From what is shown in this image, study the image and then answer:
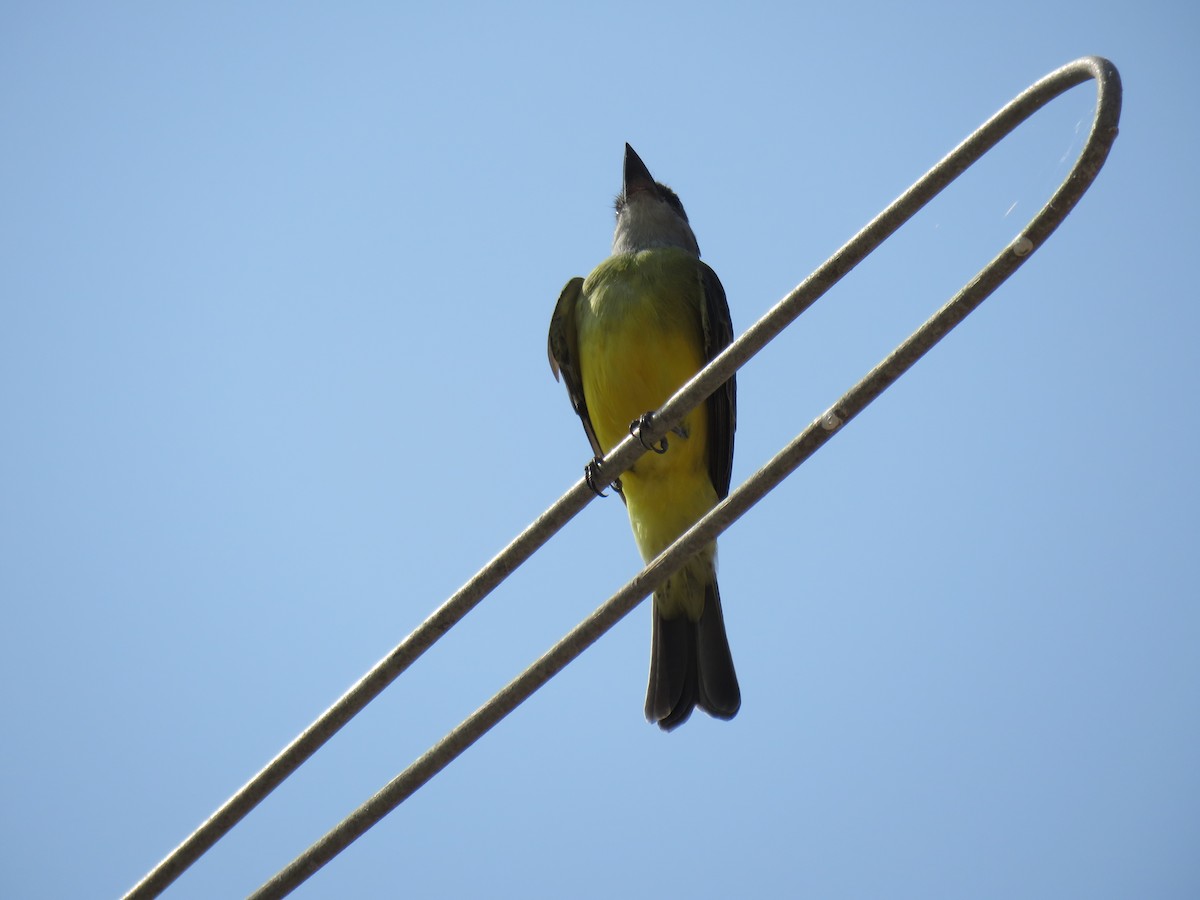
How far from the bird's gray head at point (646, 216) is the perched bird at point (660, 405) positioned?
46 centimetres

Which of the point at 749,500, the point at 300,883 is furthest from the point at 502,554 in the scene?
the point at 300,883

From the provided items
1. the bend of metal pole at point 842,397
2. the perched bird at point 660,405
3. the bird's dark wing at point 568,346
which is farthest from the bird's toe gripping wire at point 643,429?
the bird's dark wing at point 568,346

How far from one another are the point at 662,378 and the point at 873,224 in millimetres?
2936

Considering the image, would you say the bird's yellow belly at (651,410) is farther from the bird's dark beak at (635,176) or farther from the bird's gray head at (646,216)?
the bird's dark beak at (635,176)

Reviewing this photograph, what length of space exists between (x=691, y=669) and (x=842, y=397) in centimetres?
292

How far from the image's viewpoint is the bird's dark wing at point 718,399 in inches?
224

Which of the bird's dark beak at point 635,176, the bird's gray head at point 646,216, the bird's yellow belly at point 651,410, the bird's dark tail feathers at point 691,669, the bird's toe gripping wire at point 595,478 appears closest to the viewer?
the bird's toe gripping wire at point 595,478

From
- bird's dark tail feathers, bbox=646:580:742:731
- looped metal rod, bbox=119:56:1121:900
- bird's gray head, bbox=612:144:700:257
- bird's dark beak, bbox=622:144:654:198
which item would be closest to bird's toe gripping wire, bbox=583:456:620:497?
looped metal rod, bbox=119:56:1121:900

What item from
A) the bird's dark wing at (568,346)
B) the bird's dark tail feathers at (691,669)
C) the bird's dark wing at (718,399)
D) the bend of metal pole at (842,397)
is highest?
the bird's dark wing at (568,346)

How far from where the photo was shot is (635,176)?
718 cm

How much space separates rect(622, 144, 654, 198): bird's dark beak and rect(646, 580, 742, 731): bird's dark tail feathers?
Result: 2.67 metres

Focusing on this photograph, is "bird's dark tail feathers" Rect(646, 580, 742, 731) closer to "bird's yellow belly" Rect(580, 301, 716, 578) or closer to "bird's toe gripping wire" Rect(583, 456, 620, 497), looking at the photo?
"bird's yellow belly" Rect(580, 301, 716, 578)

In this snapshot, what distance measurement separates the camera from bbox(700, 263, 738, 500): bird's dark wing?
568cm

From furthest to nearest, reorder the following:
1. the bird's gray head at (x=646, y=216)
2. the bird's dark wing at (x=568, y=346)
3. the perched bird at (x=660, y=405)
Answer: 1. the bird's gray head at (x=646, y=216)
2. the bird's dark wing at (x=568, y=346)
3. the perched bird at (x=660, y=405)
